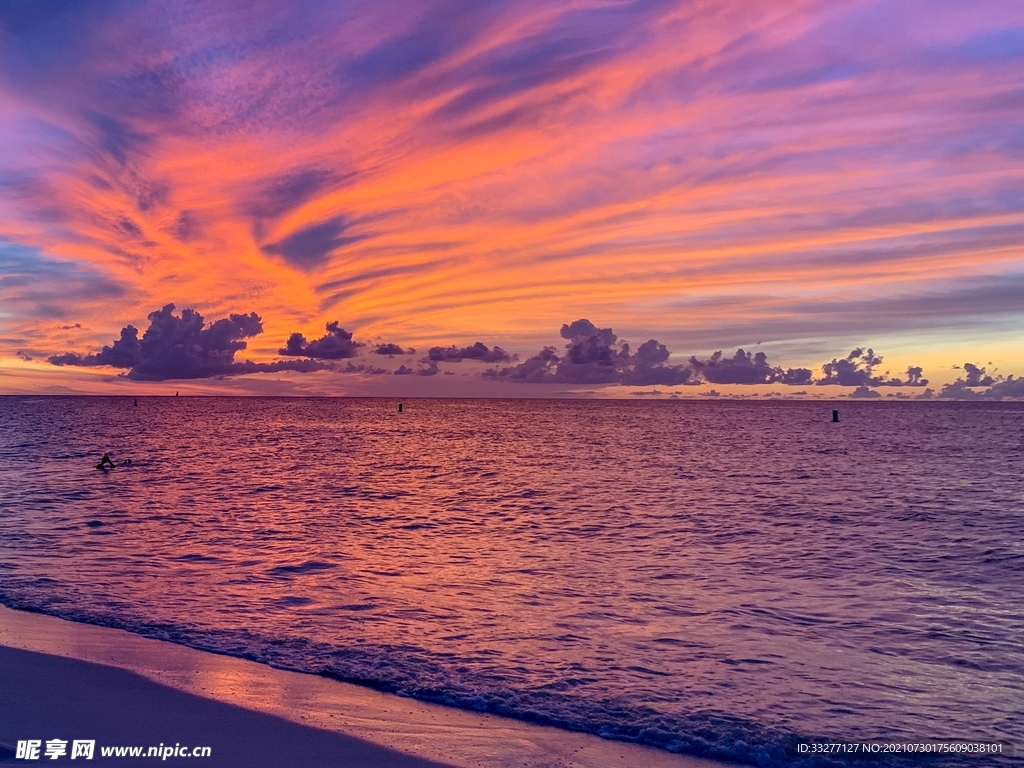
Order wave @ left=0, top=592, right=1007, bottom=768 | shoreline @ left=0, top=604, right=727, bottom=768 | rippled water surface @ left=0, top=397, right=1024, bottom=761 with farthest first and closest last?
rippled water surface @ left=0, top=397, right=1024, bottom=761, wave @ left=0, top=592, right=1007, bottom=768, shoreline @ left=0, top=604, right=727, bottom=768

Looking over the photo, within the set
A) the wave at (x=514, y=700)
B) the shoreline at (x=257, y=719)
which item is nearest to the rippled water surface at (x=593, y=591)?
the wave at (x=514, y=700)

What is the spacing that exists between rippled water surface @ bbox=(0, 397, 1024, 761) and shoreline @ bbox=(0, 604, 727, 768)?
2.24ft

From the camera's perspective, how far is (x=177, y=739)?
344 inches

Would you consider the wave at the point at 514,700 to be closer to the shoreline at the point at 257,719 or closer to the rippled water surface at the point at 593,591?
the rippled water surface at the point at 593,591

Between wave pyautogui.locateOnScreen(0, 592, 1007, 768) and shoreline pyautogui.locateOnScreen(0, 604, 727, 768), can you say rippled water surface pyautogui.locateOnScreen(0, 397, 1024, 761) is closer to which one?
wave pyautogui.locateOnScreen(0, 592, 1007, 768)

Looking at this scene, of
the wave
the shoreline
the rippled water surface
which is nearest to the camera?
the shoreline

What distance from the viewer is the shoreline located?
8.66 metres

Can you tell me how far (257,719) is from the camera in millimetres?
9547

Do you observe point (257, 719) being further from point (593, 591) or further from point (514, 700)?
point (593, 591)

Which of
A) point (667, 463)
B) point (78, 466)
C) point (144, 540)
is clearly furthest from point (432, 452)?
point (144, 540)

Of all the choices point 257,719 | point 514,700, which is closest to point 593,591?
point 514,700

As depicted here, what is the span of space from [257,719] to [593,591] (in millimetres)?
9929

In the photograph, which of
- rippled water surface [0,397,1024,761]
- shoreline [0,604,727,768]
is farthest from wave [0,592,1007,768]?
shoreline [0,604,727,768]

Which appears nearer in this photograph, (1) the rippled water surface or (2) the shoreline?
(2) the shoreline
